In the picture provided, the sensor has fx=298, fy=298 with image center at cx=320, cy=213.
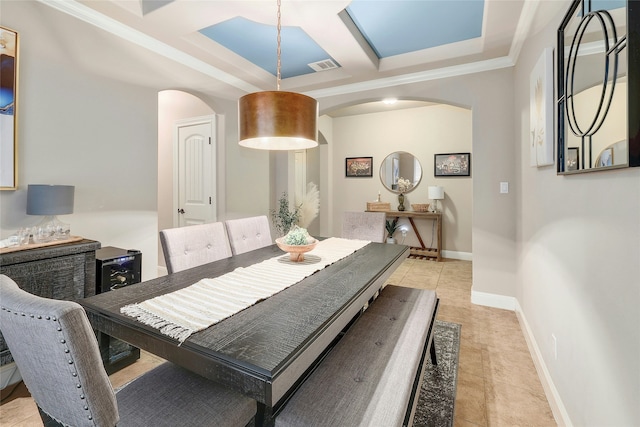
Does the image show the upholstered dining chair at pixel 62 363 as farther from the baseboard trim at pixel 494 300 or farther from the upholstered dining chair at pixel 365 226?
the baseboard trim at pixel 494 300

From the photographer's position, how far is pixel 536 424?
1.59 meters

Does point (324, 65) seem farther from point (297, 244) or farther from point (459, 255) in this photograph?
point (459, 255)

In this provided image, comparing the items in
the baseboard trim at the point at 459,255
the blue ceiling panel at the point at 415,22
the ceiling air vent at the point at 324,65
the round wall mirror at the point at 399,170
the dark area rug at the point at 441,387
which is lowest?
the dark area rug at the point at 441,387

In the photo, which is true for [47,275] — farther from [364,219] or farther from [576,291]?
[576,291]

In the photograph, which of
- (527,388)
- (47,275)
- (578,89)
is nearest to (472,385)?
(527,388)

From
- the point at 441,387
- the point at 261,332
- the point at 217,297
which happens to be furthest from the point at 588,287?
the point at 217,297

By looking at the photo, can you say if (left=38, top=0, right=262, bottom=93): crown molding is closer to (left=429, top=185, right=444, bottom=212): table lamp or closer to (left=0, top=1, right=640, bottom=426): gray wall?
(left=0, top=1, right=640, bottom=426): gray wall

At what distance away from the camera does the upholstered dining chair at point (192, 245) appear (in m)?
1.87

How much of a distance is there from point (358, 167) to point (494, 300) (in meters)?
3.61

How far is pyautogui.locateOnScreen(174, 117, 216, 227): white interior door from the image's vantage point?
13.2ft

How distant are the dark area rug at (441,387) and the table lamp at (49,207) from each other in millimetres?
2487

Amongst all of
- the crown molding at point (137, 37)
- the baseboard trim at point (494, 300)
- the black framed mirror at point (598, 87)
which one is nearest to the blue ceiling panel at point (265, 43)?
the crown molding at point (137, 37)

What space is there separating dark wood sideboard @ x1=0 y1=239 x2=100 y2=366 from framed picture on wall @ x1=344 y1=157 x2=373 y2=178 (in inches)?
188

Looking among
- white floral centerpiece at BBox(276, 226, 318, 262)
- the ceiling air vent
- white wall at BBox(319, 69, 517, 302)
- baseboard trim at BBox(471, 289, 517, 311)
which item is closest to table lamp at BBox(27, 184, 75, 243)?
white floral centerpiece at BBox(276, 226, 318, 262)
